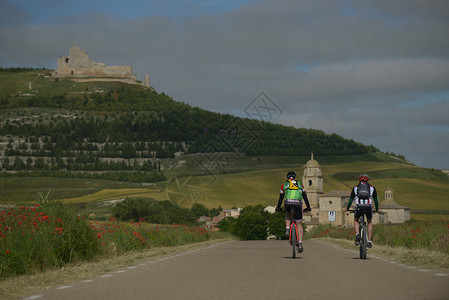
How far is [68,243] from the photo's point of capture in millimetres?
15359

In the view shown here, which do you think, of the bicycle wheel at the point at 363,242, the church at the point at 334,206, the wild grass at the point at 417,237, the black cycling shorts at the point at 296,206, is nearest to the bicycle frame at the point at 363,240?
the bicycle wheel at the point at 363,242

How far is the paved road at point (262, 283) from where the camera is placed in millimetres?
9305

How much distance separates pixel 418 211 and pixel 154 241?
127264mm

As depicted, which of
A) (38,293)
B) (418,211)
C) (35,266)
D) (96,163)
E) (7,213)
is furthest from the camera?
(96,163)

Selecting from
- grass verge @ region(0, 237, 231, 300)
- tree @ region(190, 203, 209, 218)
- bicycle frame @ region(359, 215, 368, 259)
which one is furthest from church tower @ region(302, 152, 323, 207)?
grass verge @ region(0, 237, 231, 300)

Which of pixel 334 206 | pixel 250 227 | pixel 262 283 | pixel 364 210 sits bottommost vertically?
pixel 250 227

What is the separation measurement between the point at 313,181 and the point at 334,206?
13.3 m

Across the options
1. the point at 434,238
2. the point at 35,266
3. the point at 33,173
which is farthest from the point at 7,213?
the point at 33,173

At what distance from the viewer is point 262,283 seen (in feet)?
35.4

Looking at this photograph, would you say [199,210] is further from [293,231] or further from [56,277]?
[56,277]

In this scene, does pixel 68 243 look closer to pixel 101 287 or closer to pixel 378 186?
pixel 101 287

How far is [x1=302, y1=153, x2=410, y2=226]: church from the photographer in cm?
14670

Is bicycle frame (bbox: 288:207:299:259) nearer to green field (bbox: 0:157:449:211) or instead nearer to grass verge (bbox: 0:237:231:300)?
grass verge (bbox: 0:237:231:300)

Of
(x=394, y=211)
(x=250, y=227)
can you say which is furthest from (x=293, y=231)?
(x=394, y=211)
